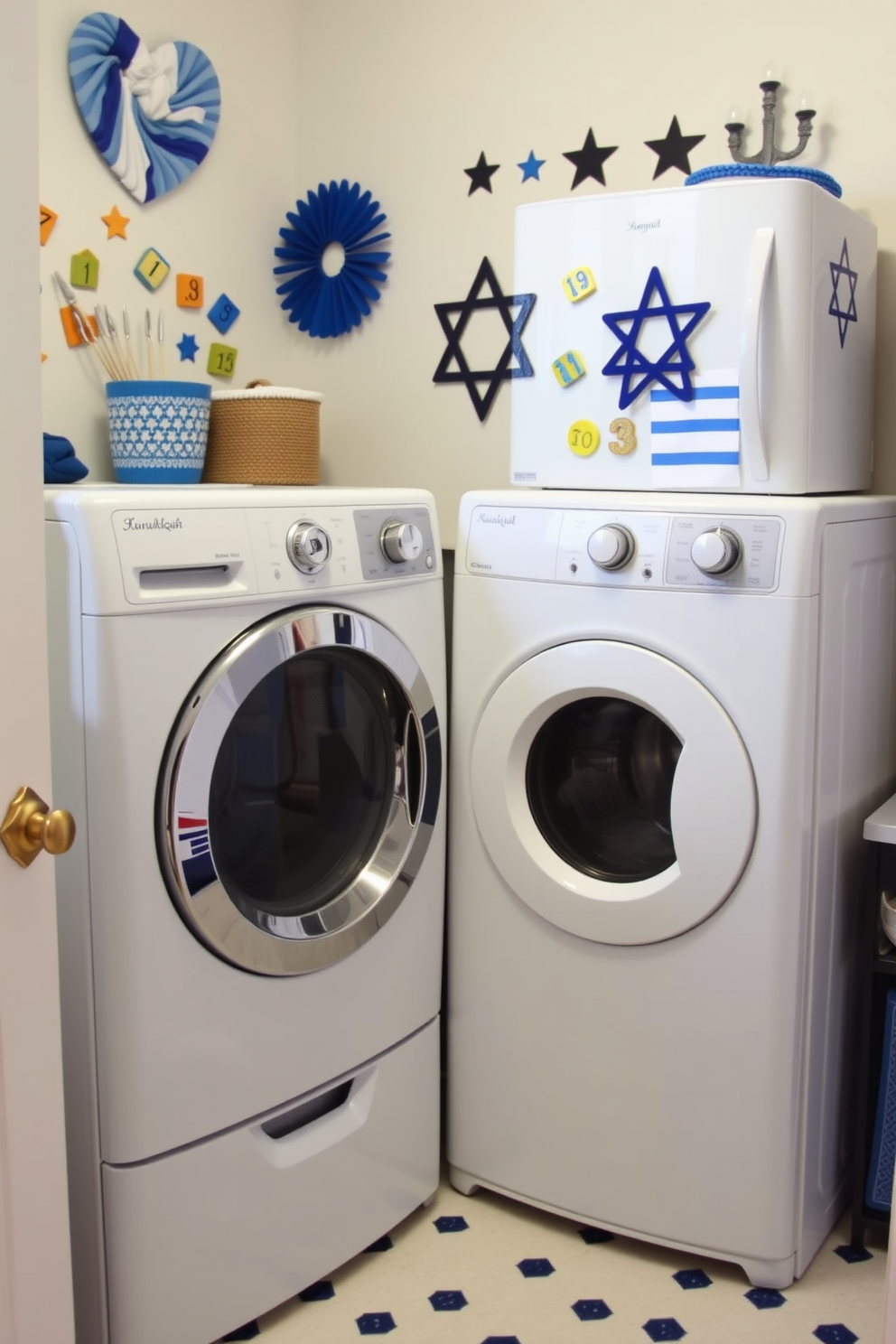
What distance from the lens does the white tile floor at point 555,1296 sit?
1611mm

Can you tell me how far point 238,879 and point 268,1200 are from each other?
0.43m

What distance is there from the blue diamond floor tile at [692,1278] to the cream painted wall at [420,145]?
1.27 metres

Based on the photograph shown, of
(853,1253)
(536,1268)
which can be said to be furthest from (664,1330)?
(853,1253)

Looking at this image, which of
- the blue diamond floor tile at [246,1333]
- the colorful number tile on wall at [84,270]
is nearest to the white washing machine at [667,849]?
Result: the blue diamond floor tile at [246,1333]

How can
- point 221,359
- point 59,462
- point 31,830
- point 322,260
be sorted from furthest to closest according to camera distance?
point 322,260 < point 221,359 < point 59,462 < point 31,830

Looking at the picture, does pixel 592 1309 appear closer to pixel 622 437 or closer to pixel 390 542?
pixel 390 542

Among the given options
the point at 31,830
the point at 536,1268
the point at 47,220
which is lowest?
the point at 536,1268

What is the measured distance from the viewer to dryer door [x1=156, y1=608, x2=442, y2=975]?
55.5 inches

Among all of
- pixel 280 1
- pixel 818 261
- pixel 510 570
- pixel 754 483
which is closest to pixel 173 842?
pixel 510 570

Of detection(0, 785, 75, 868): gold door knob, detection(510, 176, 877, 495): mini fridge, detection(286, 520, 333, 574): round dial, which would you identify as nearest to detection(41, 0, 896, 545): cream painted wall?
detection(510, 176, 877, 495): mini fridge

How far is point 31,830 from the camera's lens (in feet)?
3.42

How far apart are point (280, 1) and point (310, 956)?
6.32ft

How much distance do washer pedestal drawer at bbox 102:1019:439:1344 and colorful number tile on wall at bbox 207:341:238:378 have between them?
1307 millimetres

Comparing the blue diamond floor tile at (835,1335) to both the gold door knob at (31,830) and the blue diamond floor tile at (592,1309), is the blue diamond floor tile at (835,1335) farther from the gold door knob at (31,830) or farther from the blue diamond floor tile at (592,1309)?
the gold door knob at (31,830)
